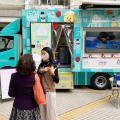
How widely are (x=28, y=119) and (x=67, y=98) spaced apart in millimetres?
3615

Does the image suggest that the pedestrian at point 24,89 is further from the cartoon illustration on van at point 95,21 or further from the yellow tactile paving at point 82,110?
the cartoon illustration on van at point 95,21

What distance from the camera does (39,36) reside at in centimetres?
643

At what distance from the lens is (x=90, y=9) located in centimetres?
642

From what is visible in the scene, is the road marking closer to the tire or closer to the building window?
the tire

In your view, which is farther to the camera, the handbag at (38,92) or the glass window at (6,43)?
the glass window at (6,43)

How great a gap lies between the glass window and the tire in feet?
11.4

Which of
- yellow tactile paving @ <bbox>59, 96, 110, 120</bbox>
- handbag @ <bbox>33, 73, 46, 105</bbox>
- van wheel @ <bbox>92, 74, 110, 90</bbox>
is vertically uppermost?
handbag @ <bbox>33, 73, 46, 105</bbox>

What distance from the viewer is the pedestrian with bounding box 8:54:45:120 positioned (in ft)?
7.82

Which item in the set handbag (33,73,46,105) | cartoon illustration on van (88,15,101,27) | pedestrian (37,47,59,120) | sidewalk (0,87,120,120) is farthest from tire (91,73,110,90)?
handbag (33,73,46,105)

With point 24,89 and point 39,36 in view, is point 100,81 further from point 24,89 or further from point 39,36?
point 24,89

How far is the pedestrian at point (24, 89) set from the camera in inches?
93.8

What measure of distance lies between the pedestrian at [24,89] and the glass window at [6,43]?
435 centimetres

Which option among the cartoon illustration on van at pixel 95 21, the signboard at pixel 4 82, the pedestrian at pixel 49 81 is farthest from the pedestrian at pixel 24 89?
the cartoon illustration on van at pixel 95 21

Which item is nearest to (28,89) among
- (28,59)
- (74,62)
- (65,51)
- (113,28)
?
(28,59)
